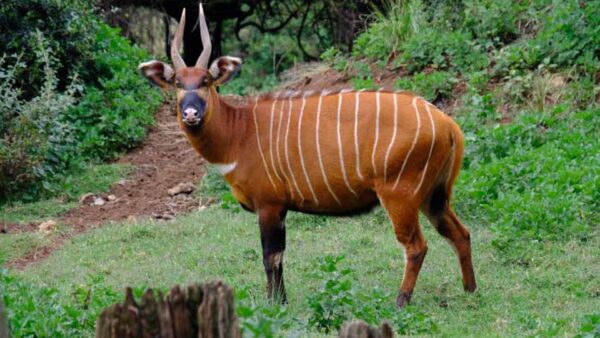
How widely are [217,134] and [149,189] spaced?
4.04 metres

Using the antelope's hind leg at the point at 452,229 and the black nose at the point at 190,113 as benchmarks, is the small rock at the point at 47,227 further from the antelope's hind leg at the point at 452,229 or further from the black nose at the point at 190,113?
the antelope's hind leg at the point at 452,229

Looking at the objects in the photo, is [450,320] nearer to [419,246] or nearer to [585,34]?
[419,246]

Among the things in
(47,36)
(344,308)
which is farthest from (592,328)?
(47,36)

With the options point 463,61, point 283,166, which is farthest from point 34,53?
point 283,166

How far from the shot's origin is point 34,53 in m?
12.0

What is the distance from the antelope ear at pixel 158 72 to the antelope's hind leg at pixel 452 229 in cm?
197

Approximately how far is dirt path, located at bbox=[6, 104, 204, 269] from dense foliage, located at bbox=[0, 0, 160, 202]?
246 millimetres

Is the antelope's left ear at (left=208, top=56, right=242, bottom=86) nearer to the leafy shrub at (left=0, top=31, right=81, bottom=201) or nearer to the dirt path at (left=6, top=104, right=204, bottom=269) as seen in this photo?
the dirt path at (left=6, top=104, right=204, bottom=269)

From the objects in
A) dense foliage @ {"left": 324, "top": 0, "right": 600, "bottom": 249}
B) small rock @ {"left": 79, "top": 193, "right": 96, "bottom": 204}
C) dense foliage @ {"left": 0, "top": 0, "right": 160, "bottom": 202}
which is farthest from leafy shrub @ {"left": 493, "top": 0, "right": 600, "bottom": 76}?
small rock @ {"left": 79, "top": 193, "right": 96, "bottom": 204}

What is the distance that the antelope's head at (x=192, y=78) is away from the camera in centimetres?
710

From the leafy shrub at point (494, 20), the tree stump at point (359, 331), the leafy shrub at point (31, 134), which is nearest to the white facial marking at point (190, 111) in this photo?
the tree stump at point (359, 331)

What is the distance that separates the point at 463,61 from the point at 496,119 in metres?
1.33

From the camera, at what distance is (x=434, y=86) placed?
11.6 meters

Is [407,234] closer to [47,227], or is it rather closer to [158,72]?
[158,72]
